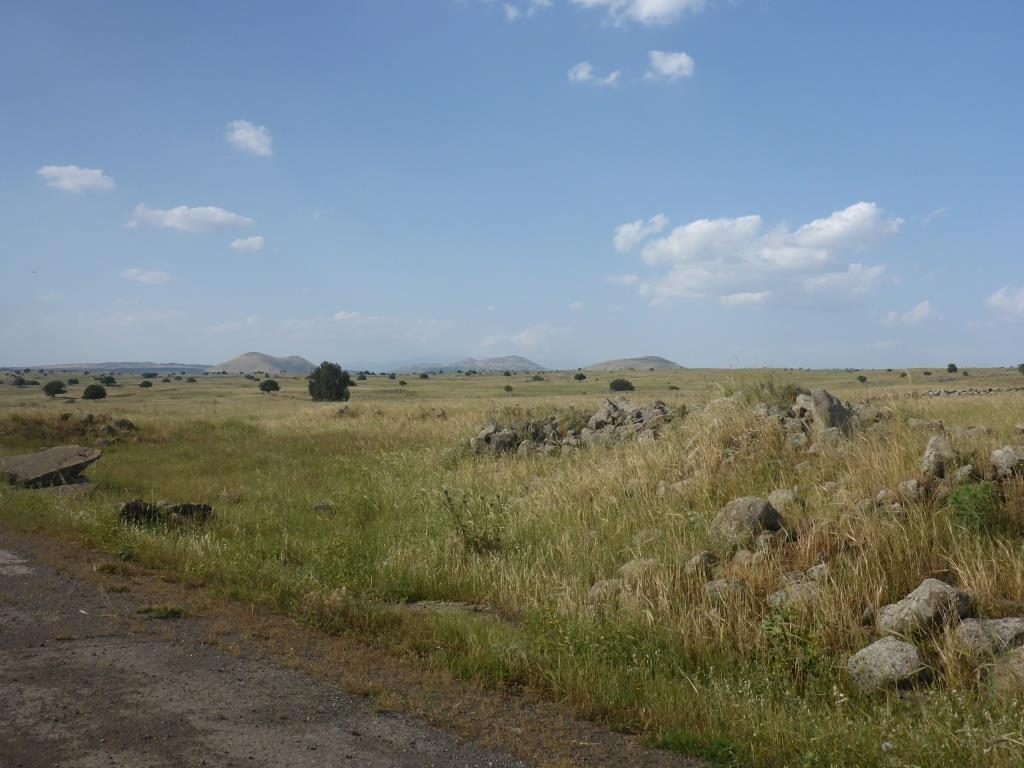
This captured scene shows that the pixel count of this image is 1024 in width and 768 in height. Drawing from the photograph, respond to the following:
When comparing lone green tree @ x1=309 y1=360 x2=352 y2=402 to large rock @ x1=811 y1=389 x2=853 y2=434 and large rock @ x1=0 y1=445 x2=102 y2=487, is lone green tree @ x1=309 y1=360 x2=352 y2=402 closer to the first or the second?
large rock @ x1=0 y1=445 x2=102 y2=487

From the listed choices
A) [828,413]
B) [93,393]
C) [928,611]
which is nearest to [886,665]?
[928,611]

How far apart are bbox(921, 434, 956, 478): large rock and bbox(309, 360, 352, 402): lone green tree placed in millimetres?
62077

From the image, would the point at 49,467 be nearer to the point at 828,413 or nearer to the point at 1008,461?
the point at 828,413

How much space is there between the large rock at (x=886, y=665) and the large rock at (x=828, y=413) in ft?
20.1

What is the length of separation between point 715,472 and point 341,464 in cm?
1152

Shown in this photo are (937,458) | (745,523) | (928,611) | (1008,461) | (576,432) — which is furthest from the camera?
(576,432)

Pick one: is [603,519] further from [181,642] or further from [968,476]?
[181,642]

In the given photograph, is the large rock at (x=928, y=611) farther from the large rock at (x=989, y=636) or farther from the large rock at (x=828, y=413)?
the large rock at (x=828, y=413)

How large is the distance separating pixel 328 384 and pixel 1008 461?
64.8 metres

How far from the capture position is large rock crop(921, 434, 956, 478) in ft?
28.7

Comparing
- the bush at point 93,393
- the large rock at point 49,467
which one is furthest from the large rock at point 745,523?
the bush at point 93,393

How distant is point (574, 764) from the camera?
14.8 ft

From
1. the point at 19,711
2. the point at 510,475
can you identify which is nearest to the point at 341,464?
the point at 510,475

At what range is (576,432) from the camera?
1936 cm
